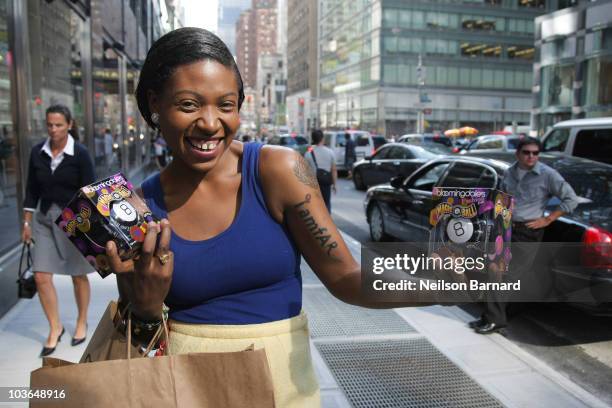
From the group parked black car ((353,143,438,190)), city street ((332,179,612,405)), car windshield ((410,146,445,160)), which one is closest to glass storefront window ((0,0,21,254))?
city street ((332,179,612,405))

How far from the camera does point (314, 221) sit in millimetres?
1714

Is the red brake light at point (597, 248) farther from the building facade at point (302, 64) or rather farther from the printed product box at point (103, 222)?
the building facade at point (302, 64)

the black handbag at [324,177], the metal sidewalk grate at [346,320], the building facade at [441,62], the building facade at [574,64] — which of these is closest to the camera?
the metal sidewalk grate at [346,320]

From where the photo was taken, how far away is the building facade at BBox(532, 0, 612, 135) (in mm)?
28703

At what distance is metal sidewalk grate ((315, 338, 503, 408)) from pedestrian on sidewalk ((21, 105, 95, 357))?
2.23 meters

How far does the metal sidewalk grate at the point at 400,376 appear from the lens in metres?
3.90

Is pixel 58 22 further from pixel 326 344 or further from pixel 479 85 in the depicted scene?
pixel 479 85

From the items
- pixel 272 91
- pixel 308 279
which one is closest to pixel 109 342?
pixel 308 279

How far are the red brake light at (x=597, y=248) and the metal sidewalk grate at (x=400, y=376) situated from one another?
1.64 metres

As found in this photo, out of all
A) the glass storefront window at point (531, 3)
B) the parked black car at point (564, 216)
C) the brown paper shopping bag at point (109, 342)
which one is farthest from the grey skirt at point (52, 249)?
the glass storefront window at point (531, 3)

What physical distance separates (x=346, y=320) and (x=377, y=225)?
4.14 metres

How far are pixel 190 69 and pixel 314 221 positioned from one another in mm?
565

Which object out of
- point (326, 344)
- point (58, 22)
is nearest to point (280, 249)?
point (326, 344)

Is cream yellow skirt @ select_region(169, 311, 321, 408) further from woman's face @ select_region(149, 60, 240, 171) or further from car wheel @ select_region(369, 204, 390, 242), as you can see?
car wheel @ select_region(369, 204, 390, 242)
